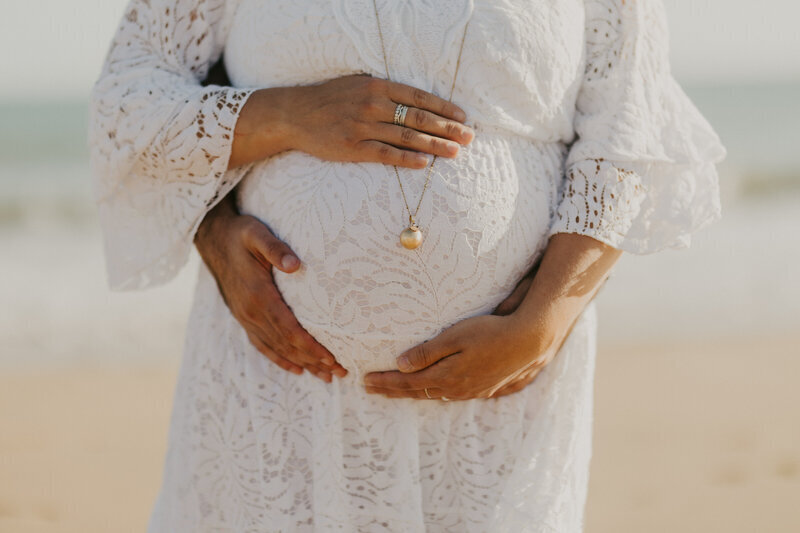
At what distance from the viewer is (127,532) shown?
11.8 ft

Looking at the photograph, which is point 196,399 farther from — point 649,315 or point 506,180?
point 649,315

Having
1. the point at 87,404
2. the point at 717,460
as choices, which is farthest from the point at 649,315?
the point at 87,404

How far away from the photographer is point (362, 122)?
4.83ft

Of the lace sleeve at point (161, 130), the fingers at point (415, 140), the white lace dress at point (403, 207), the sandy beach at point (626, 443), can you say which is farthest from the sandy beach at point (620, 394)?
the fingers at point (415, 140)

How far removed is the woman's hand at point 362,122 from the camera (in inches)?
57.7

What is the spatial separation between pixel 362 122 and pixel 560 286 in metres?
0.44

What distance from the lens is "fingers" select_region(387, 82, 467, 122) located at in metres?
1.47

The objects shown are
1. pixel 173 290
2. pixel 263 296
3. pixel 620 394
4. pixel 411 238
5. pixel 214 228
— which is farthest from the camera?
pixel 173 290

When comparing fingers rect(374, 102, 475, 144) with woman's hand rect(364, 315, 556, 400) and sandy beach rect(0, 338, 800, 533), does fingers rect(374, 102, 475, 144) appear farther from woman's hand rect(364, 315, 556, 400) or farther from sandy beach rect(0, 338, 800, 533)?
sandy beach rect(0, 338, 800, 533)

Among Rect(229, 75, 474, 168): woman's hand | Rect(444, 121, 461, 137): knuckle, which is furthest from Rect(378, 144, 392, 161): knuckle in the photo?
Rect(444, 121, 461, 137): knuckle

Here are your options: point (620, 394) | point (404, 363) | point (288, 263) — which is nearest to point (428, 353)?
point (404, 363)

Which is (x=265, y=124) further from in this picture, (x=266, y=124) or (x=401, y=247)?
(x=401, y=247)

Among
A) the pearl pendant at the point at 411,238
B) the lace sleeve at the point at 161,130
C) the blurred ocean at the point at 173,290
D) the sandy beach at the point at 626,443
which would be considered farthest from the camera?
the blurred ocean at the point at 173,290

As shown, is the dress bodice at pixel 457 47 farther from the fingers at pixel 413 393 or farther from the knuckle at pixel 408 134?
the fingers at pixel 413 393
